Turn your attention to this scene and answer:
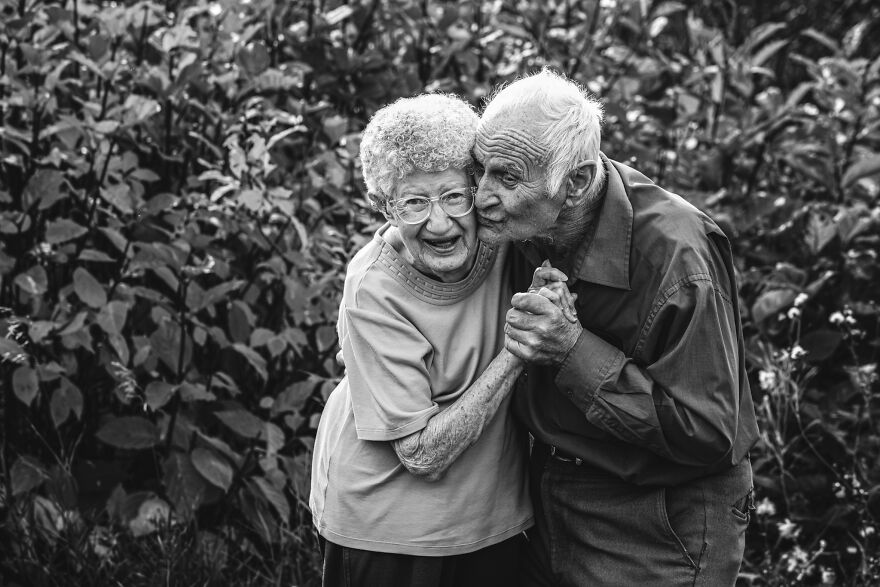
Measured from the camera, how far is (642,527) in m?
2.35

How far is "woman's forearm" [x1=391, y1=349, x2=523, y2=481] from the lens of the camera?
2.25m

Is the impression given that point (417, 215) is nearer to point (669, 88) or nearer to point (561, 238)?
point (561, 238)

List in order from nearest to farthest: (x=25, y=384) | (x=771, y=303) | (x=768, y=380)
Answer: (x=25, y=384)
(x=768, y=380)
(x=771, y=303)

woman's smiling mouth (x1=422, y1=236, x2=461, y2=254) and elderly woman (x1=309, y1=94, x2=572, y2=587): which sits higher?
woman's smiling mouth (x1=422, y1=236, x2=461, y2=254)

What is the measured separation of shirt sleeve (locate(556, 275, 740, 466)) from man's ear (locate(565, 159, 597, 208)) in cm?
32

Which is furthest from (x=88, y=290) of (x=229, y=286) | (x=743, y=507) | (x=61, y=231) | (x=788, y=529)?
(x=788, y=529)

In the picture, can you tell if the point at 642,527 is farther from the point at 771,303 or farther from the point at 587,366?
the point at 771,303

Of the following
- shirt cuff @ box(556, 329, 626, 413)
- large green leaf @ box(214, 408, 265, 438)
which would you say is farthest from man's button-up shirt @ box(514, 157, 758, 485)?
large green leaf @ box(214, 408, 265, 438)

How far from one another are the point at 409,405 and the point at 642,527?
64cm

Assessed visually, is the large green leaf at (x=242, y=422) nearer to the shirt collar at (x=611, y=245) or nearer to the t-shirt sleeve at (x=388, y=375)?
the t-shirt sleeve at (x=388, y=375)

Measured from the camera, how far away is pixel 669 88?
5.20 m

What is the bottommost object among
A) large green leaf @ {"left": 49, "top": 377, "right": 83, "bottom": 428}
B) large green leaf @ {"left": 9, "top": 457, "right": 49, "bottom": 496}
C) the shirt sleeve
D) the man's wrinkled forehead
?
large green leaf @ {"left": 9, "top": 457, "right": 49, "bottom": 496}

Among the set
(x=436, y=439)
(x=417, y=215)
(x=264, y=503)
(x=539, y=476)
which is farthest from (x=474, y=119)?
(x=264, y=503)

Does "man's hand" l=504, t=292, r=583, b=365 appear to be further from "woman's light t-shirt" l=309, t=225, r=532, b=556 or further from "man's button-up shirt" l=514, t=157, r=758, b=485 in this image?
"woman's light t-shirt" l=309, t=225, r=532, b=556
